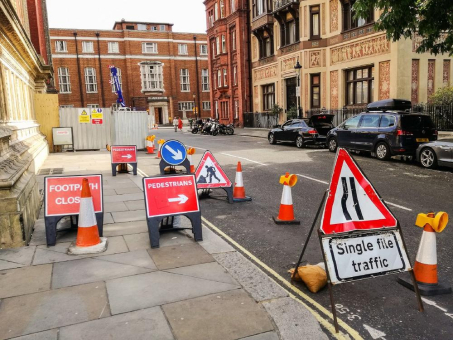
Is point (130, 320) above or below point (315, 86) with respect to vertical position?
below

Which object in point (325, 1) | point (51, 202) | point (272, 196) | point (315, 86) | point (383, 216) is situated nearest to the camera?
point (383, 216)

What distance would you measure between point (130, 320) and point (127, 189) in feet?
20.4

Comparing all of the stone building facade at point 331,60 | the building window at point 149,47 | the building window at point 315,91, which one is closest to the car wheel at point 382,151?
the stone building facade at point 331,60

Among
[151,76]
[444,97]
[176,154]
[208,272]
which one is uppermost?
[151,76]

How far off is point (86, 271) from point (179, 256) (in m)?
1.10

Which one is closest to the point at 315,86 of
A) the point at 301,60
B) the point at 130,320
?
the point at 301,60

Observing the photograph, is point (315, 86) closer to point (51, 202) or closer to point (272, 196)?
point (272, 196)

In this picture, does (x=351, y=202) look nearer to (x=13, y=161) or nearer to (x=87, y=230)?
(x=87, y=230)

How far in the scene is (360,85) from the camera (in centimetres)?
2469

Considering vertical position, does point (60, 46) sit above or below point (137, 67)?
above

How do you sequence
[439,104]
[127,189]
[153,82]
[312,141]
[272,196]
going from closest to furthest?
[272,196], [127,189], [312,141], [439,104], [153,82]

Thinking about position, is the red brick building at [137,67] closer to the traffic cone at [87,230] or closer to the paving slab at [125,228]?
the paving slab at [125,228]

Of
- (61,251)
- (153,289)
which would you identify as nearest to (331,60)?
(61,251)

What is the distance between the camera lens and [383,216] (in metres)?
3.47
